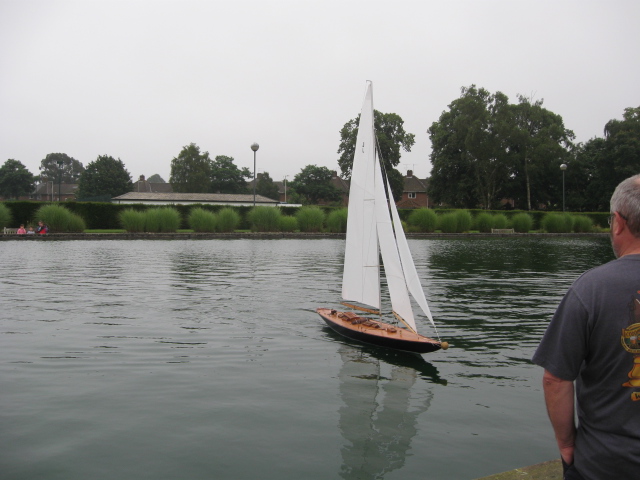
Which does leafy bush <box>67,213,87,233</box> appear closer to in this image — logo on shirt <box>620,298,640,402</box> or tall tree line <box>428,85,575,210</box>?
logo on shirt <box>620,298,640,402</box>

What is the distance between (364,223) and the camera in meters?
13.3

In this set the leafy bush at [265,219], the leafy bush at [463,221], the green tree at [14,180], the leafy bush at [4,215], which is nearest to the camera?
the leafy bush at [4,215]

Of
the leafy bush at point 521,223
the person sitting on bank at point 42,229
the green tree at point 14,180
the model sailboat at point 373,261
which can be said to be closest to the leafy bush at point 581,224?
the leafy bush at point 521,223

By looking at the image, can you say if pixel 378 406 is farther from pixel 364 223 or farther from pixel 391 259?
pixel 364 223

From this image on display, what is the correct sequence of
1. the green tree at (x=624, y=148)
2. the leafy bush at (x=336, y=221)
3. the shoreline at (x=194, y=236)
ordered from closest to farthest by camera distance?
1. the shoreline at (x=194, y=236)
2. the leafy bush at (x=336, y=221)
3. the green tree at (x=624, y=148)

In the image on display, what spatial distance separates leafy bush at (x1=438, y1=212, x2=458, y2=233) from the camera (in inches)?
2217

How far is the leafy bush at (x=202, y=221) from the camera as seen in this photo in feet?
161

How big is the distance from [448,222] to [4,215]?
38308mm

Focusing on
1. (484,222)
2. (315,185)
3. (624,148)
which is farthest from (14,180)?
(624,148)

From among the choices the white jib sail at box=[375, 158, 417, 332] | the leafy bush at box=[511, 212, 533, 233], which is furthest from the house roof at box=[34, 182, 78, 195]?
the white jib sail at box=[375, 158, 417, 332]

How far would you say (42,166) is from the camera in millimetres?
199500

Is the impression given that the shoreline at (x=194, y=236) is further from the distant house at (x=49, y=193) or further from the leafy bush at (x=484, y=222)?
the distant house at (x=49, y=193)

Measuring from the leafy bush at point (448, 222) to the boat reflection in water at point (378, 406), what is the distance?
4535 cm

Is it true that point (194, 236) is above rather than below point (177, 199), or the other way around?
below
